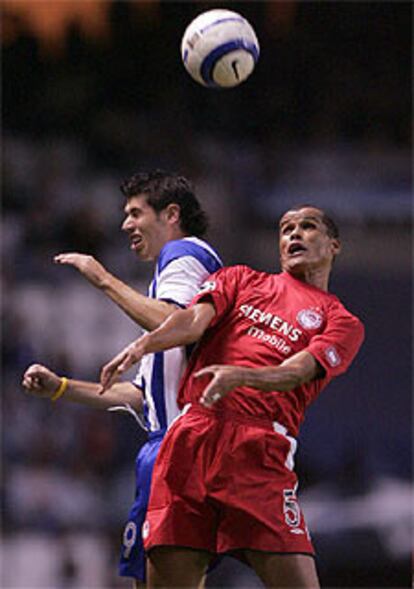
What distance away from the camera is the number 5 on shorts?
4.81 m

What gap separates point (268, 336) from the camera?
5.01 m

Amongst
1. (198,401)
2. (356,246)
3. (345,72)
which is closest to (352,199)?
(356,246)

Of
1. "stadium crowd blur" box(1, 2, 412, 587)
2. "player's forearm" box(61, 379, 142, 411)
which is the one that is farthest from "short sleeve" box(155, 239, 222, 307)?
"stadium crowd blur" box(1, 2, 412, 587)

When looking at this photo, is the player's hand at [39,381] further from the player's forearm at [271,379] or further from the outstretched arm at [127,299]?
the player's forearm at [271,379]

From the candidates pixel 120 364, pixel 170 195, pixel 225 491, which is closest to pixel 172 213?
pixel 170 195

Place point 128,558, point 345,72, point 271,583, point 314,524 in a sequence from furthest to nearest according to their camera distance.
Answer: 1. point 345,72
2. point 314,524
3. point 128,558
4. point 271,583

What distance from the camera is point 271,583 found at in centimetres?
474

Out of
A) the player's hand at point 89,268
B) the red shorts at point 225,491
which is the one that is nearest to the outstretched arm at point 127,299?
the player's hand at point 89,268

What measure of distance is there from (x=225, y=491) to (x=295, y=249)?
1144 millimetres

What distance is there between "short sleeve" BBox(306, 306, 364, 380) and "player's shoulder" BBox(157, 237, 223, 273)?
70cm

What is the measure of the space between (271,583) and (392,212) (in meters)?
7.78

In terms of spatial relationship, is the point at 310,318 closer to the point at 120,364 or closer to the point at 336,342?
the point at 336,342

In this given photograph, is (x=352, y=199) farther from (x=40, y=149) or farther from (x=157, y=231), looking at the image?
(x=157, y=231)

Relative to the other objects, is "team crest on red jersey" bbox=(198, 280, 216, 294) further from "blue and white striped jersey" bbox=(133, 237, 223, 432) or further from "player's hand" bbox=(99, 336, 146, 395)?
"player's hand" bbox=(99, 336, 146, 395)
